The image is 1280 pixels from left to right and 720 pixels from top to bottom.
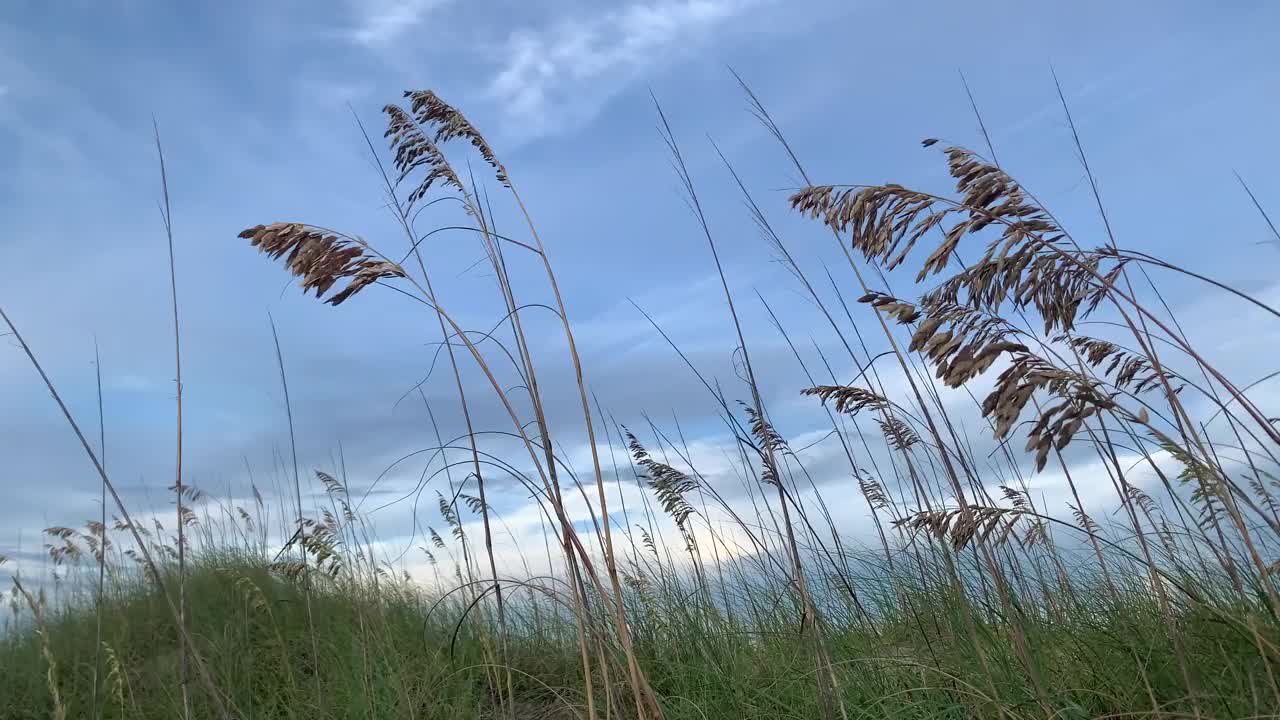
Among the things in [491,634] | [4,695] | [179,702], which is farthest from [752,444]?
[4,695]

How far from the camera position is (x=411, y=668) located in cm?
473

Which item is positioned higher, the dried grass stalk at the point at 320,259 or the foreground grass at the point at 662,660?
the dried grass stalk at the point at 320,259

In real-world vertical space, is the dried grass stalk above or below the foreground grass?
above

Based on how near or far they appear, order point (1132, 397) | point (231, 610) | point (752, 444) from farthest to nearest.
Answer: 1. point (231, 610)
2. point (752, 444)
3. point (1132, 397)

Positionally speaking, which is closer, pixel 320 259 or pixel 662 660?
pixel 320 259

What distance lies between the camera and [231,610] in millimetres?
6172

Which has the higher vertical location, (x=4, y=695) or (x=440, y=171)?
(x=440, y=171)

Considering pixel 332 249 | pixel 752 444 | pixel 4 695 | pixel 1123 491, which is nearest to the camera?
pixel 332 249

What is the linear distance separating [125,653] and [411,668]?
257 centimetres

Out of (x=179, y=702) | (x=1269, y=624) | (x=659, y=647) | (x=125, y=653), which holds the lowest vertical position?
(x=1269, y=624)

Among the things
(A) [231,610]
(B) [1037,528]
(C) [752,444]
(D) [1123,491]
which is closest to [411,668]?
(A) [231,610]

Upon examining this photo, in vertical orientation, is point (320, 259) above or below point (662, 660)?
above

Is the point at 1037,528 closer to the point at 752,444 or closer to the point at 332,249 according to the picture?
the point at 752,444

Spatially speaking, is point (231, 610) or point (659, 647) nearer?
point (659, 647)
